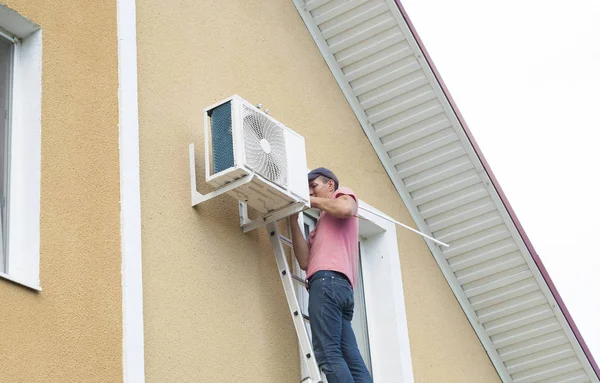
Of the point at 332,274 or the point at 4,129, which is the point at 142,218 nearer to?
the point at 4,129

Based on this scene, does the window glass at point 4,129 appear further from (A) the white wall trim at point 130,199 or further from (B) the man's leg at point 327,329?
(B) the man's leg at point 327,329

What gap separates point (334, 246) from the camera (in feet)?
22.8

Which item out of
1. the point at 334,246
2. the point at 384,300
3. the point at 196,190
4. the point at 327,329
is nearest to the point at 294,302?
the point at 327,329

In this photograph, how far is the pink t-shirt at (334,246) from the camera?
270 inches

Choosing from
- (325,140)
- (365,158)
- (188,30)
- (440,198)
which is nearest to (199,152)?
(188,30)

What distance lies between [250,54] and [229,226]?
1.74m

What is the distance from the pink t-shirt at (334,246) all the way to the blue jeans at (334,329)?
0.07m

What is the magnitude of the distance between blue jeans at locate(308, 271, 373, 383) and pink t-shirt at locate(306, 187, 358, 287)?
7 centimetres

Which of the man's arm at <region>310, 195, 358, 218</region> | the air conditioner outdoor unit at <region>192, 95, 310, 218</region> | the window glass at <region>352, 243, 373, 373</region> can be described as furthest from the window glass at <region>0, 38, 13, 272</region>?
the window glass at <region>352, 243, 373, 373</region>

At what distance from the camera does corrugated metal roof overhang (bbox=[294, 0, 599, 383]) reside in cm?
941

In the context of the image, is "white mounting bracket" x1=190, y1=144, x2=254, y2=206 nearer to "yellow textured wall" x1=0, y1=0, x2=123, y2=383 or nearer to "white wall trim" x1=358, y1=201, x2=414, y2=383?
"yellow textured wall" x1=0, y1=0, x2=123, y2=383

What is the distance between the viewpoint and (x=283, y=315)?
23.0ft

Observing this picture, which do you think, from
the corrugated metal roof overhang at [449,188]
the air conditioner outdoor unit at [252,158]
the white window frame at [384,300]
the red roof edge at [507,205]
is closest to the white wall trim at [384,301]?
the white window frame at [384,300]

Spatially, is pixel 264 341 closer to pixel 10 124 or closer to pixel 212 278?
pixel 212 278
